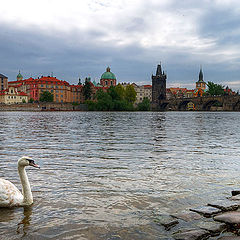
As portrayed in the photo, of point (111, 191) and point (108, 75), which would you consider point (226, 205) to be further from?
point (108, 75)

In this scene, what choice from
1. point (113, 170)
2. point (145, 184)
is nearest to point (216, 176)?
point (145, 184)

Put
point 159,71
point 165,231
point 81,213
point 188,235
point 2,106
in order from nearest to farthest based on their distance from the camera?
point 188,235 < point 165,231 < point 81,213 < point 2,106 < point 159,71

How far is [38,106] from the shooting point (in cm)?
11638

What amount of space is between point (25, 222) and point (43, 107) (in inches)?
4609

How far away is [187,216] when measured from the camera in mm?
4457

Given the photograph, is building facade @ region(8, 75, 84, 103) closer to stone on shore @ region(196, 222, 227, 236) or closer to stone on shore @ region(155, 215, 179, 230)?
stone on shore @ region(155, 215, 179, 230)

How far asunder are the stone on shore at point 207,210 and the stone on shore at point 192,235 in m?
0.67

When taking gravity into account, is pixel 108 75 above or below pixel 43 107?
above

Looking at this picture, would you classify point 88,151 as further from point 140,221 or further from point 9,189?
point 140,221

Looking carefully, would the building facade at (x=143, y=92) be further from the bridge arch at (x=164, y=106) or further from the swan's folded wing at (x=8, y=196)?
the swan's folded wing at (x=8, y=196)

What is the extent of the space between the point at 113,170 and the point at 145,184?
5.28 feet

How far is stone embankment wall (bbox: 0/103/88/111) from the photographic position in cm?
11094

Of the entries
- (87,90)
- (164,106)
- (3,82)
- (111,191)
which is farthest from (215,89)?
(111,191)

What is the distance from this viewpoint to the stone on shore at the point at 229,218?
4074mm
